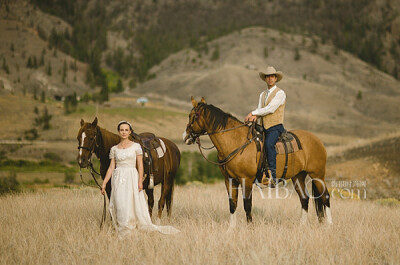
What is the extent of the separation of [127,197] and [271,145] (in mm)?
3180

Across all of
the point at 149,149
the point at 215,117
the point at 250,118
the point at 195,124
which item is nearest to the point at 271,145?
the point at 250,118

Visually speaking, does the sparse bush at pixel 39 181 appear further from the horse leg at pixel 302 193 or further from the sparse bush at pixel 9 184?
the horse leg at pixel 302 193

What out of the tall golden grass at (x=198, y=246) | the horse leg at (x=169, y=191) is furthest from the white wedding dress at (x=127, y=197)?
the horse leg at (x=169, y=191)

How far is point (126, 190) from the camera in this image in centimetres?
678

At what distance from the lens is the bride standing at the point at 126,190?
6.74m

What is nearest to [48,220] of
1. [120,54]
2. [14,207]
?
[14,207]

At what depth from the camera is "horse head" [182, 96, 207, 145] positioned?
759 cm

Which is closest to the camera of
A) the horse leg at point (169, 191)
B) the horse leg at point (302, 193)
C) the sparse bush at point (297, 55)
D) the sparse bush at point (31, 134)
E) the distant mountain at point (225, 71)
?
the horse leg at point (302, 193)

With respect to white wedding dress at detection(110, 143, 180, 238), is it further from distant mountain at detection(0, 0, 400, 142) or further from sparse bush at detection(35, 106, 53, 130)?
distant mountain at detection(0, 0, 400, 142)

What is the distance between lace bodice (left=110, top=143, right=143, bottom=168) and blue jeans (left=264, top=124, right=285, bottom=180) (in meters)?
2.74

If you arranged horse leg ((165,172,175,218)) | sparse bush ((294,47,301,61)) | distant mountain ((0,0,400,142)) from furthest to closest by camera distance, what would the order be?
sparse bush ((294,47,301,61)), distant mountain ((0,0,400,142)), horse leg ((165,172,175,218))

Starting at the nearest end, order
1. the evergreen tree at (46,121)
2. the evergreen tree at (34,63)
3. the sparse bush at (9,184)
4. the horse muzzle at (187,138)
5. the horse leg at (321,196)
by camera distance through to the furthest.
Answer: the horse muzzle at (187,138) → the horse leg at (321,196) → the sparse bush at (9,184) → the evergreen tree at (46,121) → the evergreen tree at (34,63)

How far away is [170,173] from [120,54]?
197 metres

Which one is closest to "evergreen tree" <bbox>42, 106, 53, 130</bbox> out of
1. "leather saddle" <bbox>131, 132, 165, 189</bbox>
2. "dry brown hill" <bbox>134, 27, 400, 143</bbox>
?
"leather saddle" <bbox>131, 132, 165, 189</bbox>
